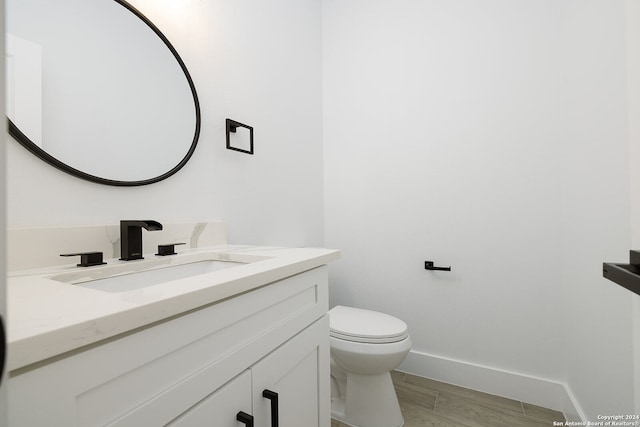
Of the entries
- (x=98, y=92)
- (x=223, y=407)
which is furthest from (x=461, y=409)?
(x=98, y=92)

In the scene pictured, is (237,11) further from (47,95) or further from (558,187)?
(558,187)

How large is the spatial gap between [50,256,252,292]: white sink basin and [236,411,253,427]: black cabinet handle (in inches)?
17.6

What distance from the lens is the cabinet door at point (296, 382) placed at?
0.66 meters

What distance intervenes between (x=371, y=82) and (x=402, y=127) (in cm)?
40

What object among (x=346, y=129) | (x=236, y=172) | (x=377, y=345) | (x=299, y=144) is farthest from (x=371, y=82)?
(x=377, y=345)

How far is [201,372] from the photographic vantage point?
522mm

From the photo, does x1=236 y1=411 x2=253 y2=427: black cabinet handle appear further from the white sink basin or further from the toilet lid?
the toilet lid

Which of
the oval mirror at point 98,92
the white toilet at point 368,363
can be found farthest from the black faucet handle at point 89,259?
the white toilet at point 368,363

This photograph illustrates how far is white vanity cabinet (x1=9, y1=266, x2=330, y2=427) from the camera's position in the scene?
1.14ft

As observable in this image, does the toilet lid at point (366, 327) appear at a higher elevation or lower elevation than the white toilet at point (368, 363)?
higher

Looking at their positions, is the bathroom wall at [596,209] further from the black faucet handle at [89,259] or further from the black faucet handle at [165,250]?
the black faucet handle at [89,259]

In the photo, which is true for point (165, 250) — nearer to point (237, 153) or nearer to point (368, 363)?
point (237, 153)

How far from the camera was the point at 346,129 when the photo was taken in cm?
205

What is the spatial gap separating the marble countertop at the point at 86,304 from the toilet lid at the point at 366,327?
28.8 inches
